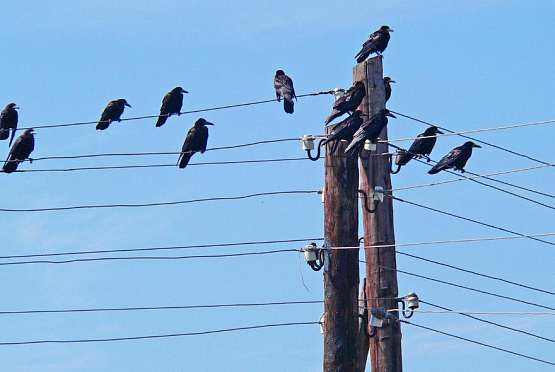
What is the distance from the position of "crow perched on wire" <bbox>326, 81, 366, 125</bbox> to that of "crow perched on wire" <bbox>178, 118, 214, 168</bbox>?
391 centimetres

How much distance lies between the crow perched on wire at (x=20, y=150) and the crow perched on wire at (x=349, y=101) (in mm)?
5296

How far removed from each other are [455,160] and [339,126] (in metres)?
3.66

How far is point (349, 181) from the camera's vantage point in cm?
1177

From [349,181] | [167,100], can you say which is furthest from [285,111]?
[349,181]

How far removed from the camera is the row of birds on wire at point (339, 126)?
1214 centimetres

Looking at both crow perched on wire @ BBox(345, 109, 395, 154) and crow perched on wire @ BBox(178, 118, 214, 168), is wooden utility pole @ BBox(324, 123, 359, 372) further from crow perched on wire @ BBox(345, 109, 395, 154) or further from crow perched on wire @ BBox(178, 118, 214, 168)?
crow perched on wire @ BBox(178, 118, 214, 168)

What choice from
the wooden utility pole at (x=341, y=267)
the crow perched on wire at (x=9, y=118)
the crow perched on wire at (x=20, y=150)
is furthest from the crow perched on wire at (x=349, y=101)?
the crow perched on wire at (x=9, y=118)

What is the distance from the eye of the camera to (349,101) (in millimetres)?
12695

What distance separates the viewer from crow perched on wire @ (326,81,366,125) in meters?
12.6

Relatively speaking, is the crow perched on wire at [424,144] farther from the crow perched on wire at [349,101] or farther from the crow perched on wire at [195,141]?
the crow perched on wire at [195,141]

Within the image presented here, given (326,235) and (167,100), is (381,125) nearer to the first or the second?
(326,235)

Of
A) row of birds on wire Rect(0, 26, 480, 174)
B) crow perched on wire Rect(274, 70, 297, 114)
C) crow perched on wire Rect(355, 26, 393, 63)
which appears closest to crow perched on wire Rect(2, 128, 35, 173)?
row of birds on wire Rect(0, 26, 480, 174)

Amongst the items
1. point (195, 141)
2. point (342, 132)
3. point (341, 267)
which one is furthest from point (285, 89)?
point (341, 267)

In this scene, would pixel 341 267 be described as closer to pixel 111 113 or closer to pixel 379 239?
pixel 379 239
